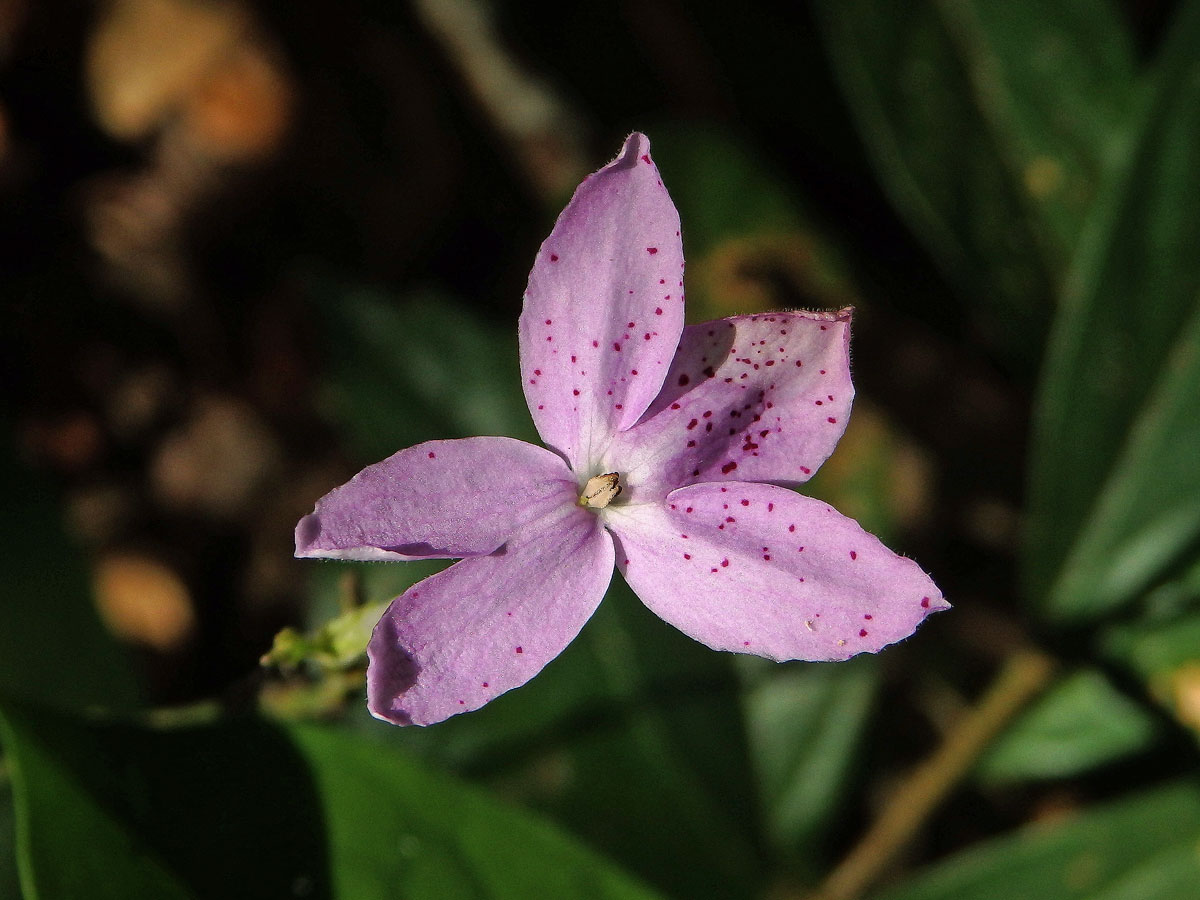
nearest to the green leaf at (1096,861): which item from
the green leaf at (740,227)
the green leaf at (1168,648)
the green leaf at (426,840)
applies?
the green leaf at (1168,648)

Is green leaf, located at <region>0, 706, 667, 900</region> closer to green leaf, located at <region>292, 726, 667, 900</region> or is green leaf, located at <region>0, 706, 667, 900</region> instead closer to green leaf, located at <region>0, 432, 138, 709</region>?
green leaf, located at <region>292, 726, 667, 900</region>

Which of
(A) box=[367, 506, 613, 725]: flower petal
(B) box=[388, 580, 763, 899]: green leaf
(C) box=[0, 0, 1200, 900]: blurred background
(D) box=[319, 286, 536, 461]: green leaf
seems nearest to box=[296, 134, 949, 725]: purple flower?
(A) box=[367, 506, 613, 725]: flower petal

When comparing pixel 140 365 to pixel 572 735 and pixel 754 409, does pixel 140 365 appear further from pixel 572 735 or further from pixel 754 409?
pixel 754 409

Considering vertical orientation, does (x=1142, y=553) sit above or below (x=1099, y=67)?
below

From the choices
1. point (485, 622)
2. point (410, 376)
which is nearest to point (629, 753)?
point (410, 376)

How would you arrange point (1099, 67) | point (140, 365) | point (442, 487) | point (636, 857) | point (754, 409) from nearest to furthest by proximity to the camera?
point (442, 487)
point (754, 409)
point (636, 857)
point (1099, 67)
point (140, 365)

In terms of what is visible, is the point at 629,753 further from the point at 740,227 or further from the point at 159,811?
the point at 740,227

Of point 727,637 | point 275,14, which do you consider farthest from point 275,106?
point 727,637
